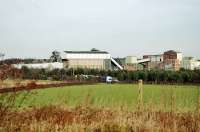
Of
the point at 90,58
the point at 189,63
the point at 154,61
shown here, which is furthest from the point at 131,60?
the point at 189,63

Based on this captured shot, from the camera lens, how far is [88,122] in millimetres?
10898

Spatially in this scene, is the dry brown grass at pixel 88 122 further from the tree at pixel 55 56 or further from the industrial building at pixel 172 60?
the tree at pixel 55 56

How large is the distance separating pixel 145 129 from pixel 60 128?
2.13 meters

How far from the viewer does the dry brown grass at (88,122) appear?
31.4 feet

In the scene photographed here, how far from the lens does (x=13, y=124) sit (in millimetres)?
9578

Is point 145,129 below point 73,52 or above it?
below

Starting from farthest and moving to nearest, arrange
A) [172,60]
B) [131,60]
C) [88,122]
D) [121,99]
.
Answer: [131,60]
[172,60]
[121,99]
[88,122]

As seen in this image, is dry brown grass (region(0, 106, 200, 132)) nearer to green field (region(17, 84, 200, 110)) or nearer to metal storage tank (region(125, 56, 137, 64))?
green field (region(17, 84, 200, 110))

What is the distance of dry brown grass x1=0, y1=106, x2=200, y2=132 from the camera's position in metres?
9.57

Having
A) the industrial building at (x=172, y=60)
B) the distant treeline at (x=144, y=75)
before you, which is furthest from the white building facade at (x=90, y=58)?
the industrial building at (x=172, y=60)

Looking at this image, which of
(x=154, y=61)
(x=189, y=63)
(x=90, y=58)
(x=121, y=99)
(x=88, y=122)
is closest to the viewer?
(x=88, y=122)

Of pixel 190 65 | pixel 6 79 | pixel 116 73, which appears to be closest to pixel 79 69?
pixel 116 73

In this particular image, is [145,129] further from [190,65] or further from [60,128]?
[190,65]

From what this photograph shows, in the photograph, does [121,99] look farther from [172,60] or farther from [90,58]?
[172,60]
